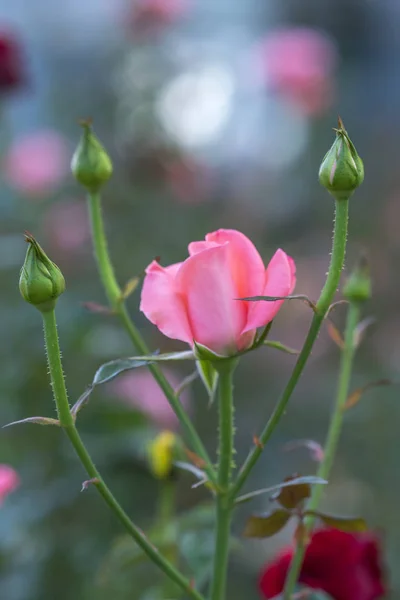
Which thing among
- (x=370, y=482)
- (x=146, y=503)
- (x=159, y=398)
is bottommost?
(x=370, y=482)

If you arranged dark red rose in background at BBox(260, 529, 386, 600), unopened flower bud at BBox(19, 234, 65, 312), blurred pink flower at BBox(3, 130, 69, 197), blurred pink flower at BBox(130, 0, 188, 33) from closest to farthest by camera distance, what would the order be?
unopened flower bud at BBox(19, 234, 65, 312) → dark red rose in background at BBox(260, 529, 386, 600) → blurred pink flower at BBox(3, 130, 69, 197) → blurred pink flower at BBox(130, 0, 188, 33)

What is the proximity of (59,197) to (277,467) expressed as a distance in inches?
21.5

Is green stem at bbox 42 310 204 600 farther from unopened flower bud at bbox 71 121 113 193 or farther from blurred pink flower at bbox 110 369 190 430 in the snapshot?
blurred pink flower at bbox 110 369 190 430

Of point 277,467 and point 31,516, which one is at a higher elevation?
point 31,516

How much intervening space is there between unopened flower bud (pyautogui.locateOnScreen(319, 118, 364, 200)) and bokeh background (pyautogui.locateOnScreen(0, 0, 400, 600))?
0.71 feet

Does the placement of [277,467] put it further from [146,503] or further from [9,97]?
[9,97]

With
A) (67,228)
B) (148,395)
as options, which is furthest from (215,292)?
(67,228)

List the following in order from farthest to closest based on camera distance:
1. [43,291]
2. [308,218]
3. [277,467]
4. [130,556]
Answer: [308,218]
[277,467]
[130,556]
[43,291]

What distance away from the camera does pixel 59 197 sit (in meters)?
1.24

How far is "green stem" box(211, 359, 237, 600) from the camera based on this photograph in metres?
0.26

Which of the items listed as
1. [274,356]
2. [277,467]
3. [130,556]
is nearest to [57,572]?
[130,556]

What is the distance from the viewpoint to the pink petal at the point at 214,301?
25cm

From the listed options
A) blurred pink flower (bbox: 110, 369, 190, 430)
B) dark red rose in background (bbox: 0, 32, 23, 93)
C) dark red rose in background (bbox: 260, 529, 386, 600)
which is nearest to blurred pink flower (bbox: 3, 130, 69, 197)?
dark red rose in background (bbox: 0, 32, 23, 93)

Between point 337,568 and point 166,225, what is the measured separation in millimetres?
971
